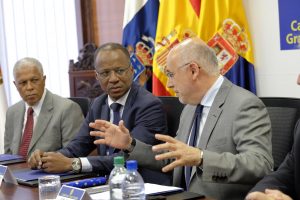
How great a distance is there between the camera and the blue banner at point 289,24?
3785 millimetres

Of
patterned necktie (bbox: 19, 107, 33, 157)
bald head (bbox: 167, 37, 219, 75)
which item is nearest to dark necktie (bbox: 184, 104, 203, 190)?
bald head (bbox: 167, 37, 219, 75)

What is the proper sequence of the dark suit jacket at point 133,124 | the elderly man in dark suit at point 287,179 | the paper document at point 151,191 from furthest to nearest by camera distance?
the dark suit jacket at point 133,124, the elderly man in dark suit at point 287,179, the paper document at point 151,191

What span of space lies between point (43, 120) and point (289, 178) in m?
2.02

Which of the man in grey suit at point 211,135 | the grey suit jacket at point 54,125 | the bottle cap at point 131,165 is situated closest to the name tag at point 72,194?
the bottle cap at point 131,165

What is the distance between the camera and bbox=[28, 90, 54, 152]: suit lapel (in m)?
3.70

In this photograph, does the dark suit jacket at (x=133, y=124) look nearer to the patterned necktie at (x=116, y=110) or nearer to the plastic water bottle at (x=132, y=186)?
the patterned necktie at (x=116, y=110)

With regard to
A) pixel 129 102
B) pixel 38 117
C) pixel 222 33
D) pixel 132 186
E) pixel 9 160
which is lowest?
pixel 9 160

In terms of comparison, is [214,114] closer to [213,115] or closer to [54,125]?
[213,115]

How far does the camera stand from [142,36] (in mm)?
4527

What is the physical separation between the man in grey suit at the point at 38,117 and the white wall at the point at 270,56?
1444 mm

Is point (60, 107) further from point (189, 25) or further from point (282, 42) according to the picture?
point (282, 42)

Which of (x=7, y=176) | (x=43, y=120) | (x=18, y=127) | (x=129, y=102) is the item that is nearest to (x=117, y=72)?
(x=129, y=102)

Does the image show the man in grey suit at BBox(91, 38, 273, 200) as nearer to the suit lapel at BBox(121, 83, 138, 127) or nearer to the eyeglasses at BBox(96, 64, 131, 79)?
the suit lapel at BBox(121, 83, 138, 127)

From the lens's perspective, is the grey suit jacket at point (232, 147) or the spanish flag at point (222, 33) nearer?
the grey suit jacket at point (232, 147)
